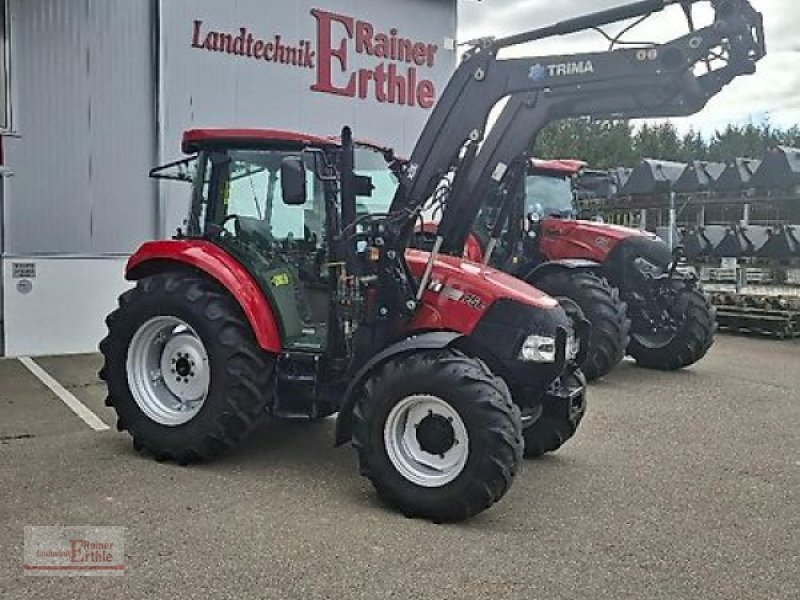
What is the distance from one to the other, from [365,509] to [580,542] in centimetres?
116

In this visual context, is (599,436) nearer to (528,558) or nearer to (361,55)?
(528,558)

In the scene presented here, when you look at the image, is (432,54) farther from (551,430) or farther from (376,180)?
(551,430)

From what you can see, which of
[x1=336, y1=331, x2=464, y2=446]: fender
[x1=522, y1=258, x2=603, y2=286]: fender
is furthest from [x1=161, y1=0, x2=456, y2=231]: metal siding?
[x1=336, y1=331, x2=464, y2=446]: fender

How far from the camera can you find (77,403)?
7.11m

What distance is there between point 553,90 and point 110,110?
6770mm

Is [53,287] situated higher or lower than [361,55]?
lower

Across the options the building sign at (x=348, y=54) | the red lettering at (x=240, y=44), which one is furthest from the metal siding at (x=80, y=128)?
the red lettering at (x=240, y=44)

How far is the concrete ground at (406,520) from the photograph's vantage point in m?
3.62

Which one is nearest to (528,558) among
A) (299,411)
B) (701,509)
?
(701,509)

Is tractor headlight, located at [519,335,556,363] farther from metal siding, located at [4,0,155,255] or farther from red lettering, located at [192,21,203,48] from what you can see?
red lettering, located at [192,21,203,48]

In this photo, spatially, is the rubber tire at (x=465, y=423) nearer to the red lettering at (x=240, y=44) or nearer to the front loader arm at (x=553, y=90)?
the front loader arm at (x=553, y=90)

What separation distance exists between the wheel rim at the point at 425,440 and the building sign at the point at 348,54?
785 centimetres

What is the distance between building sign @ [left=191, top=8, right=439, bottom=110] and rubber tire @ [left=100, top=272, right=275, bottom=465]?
6397 mm

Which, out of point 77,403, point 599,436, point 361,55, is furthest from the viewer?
point 361,55
